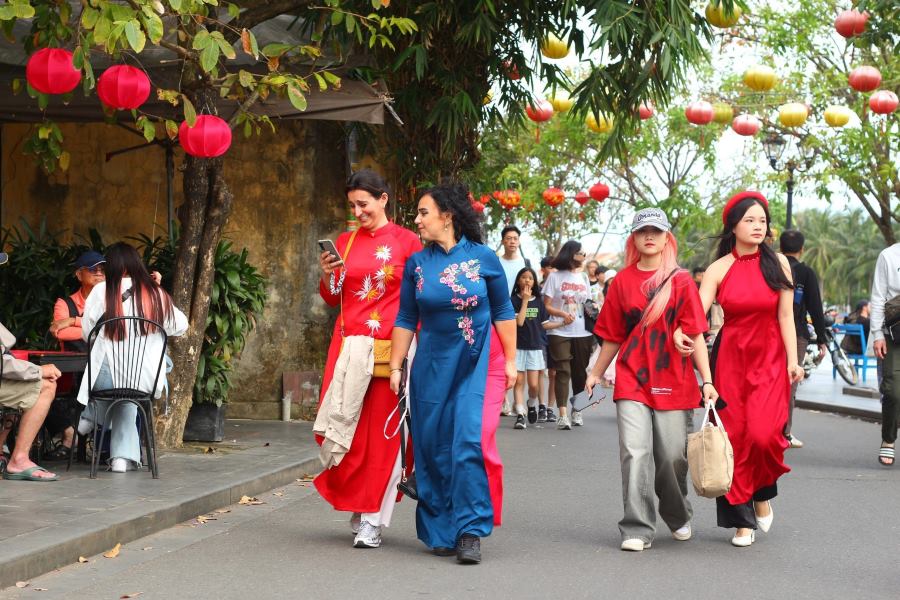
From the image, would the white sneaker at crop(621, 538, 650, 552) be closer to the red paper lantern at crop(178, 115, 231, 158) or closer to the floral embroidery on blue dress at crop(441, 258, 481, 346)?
the floral embroidery on blue dress at crop(441, 258, 481, 346)

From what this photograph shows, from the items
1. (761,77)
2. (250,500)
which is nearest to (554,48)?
(761,77)

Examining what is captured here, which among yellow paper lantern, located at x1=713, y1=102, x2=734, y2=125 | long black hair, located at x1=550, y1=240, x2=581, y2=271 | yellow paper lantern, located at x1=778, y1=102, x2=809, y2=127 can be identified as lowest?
long black hair, located at x1=550, y1=240, x2=581, y2=271

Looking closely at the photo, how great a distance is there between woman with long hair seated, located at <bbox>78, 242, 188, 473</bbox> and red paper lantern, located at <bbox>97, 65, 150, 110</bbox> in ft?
5.81

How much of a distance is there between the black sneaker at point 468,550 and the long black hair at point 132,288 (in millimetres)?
3464

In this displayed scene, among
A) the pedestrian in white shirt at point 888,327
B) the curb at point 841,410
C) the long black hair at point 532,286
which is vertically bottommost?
the curb at point 841,410

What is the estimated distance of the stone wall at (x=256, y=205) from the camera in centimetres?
1294

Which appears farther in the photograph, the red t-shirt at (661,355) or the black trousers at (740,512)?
the black trousers at (740,512)

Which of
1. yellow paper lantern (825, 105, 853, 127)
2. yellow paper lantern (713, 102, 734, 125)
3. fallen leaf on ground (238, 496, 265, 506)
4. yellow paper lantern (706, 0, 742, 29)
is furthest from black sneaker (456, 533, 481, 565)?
yellow paper lantern (713, 102, 734, 125)

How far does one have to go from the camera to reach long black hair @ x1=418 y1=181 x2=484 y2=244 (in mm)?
6594

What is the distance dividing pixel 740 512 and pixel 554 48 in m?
7.43

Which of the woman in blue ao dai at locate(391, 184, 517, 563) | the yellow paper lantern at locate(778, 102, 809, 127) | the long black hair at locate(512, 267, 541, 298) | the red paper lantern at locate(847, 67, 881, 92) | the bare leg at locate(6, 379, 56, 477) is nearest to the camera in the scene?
the woman in blue ao dai at locate(391, 184, 517, 563)

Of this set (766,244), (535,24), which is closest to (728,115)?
(535,24)

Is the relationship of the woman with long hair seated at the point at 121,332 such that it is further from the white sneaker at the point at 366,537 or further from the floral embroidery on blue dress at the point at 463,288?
the floral embroidery on blue dress at the point at 463,288

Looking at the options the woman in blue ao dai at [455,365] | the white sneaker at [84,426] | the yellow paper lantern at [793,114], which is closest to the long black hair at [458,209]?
the woman in blue ao dai at [455,365]
